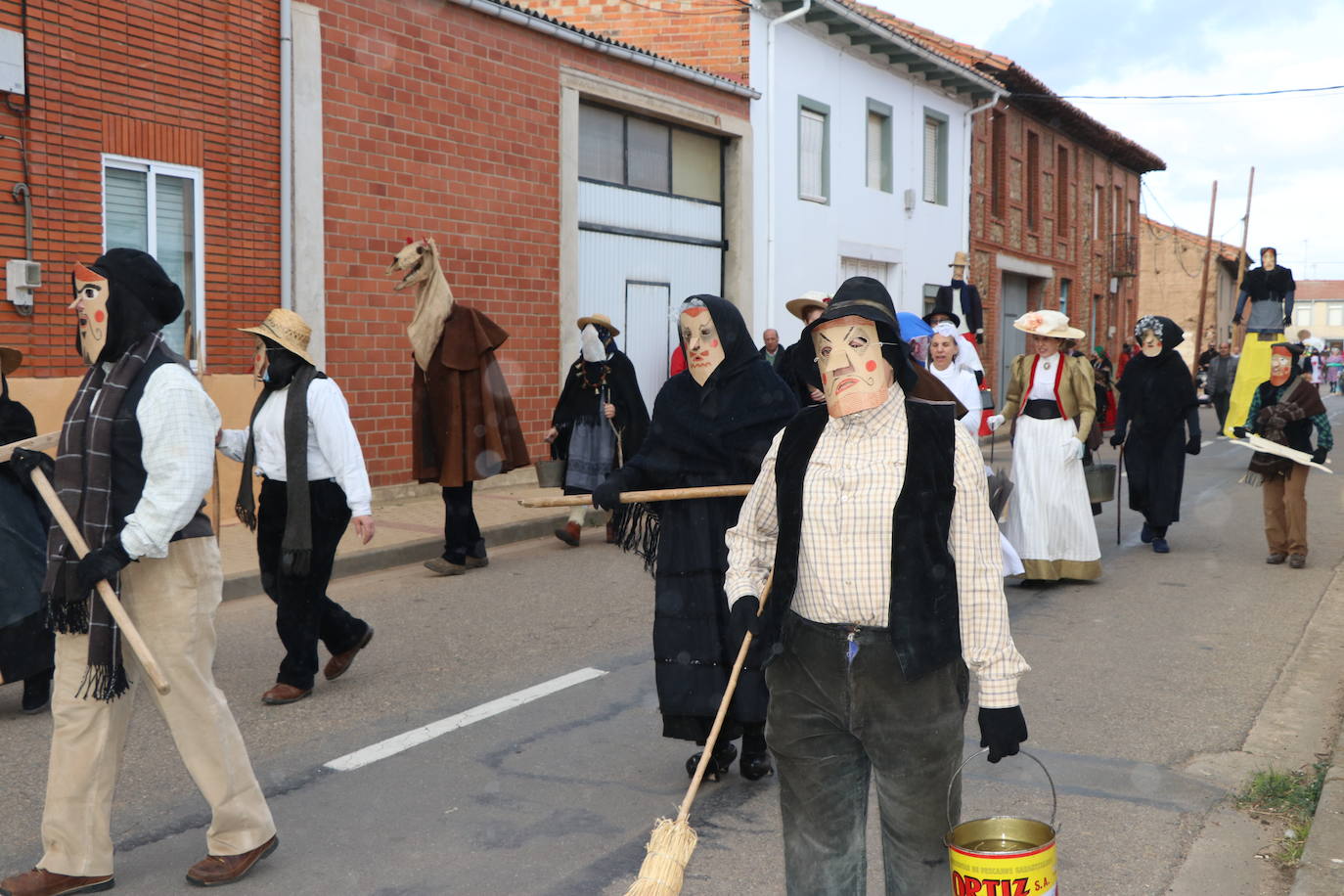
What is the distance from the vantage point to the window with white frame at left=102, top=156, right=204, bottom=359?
1065 centimetres

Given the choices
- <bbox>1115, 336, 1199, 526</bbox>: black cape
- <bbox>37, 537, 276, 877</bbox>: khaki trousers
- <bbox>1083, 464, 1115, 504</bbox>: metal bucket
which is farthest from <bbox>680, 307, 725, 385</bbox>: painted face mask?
<bbox>1115, 336, 1199, 526</bbox>: black cape

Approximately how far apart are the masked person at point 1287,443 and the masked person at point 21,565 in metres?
8.13

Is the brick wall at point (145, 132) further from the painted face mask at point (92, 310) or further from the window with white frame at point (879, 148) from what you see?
the window with white frame at point (879, 148)

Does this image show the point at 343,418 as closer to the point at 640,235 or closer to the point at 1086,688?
the point at 1086,688

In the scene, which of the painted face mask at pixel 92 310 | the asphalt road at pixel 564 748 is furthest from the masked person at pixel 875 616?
the painted face mask at pixel 92 310

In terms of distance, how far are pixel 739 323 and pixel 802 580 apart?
194 cm

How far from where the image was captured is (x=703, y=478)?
477cm

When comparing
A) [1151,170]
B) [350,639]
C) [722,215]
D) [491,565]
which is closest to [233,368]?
[491,565]

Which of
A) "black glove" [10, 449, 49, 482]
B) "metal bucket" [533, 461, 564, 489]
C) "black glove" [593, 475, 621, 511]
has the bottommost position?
"metal bucket" [533, 461, 564, 489]

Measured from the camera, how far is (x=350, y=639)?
6.54 meters

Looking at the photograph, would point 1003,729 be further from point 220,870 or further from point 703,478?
point 220,870

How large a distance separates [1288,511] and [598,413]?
5.26 metres

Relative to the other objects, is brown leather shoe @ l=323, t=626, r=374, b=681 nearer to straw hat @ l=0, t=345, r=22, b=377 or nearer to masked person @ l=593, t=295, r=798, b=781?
straw hat @ l=0, t=345, r=22, b=377

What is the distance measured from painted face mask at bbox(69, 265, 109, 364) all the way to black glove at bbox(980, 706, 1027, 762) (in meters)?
2.69
